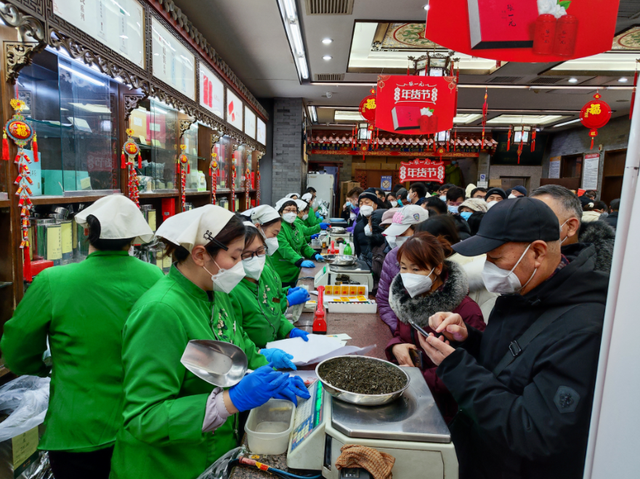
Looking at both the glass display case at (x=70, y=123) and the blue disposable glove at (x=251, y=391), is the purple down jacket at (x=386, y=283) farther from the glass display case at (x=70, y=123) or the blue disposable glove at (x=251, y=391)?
the glass display case at (x=70, y=123)

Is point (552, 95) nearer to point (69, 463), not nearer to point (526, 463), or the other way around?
point (526, 463)

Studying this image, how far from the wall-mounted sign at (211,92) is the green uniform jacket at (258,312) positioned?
3203 mm

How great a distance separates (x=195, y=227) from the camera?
4.36 feet

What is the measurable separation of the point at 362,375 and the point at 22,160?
2041 mm

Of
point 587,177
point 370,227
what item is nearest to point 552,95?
point 587,177

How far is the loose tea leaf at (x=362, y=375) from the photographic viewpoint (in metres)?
1.25

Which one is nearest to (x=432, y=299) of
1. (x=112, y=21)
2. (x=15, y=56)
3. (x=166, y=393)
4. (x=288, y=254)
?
(x=166, y=393)

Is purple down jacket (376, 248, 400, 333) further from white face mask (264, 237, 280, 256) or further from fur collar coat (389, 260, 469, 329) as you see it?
white face mask (264, 237, 280, 256)

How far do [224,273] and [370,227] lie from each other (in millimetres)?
3738

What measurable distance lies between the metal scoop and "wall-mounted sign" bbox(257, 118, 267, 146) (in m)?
7.68

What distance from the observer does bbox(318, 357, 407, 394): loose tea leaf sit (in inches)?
49.1

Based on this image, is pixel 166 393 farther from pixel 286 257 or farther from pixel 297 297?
pixel 286 257

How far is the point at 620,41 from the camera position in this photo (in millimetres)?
6031

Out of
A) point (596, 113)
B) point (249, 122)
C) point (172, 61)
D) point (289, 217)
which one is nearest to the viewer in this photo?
point (172, 61)
